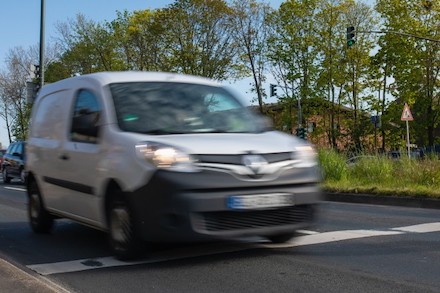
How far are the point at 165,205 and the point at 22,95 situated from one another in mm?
53380

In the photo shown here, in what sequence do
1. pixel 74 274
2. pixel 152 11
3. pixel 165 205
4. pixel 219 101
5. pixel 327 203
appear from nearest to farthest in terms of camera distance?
pixel 165 205, pixel 74 274, pixel 219 101, pixel 327 203, pixel 152 11

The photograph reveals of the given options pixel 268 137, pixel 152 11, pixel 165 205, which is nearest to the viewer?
pixel 165 205

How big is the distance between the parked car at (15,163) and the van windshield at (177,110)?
16273mm

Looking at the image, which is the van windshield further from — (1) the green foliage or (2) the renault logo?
(1) the green foliage

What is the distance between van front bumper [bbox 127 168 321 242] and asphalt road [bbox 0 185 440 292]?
0.42 metres

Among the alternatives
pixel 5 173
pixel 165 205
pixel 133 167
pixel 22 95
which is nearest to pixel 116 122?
pixel 133 167

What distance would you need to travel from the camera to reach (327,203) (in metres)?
12.6

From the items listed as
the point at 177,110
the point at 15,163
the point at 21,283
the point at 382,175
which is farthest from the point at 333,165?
the point at 15,163

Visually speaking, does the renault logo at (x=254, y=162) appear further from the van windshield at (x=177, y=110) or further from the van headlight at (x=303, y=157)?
the van windshield at (x=177, y=110)

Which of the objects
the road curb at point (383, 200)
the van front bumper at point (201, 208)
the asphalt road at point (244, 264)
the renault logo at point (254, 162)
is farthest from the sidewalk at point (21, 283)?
the road curb at point (383, 200)

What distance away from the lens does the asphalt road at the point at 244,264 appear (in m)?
4.81

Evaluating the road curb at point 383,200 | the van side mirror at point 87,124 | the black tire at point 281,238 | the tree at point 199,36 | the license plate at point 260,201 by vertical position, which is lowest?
the road curb at point 383,200

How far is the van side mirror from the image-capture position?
599 centimetres

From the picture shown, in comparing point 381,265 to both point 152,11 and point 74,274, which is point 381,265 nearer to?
point 74,274
